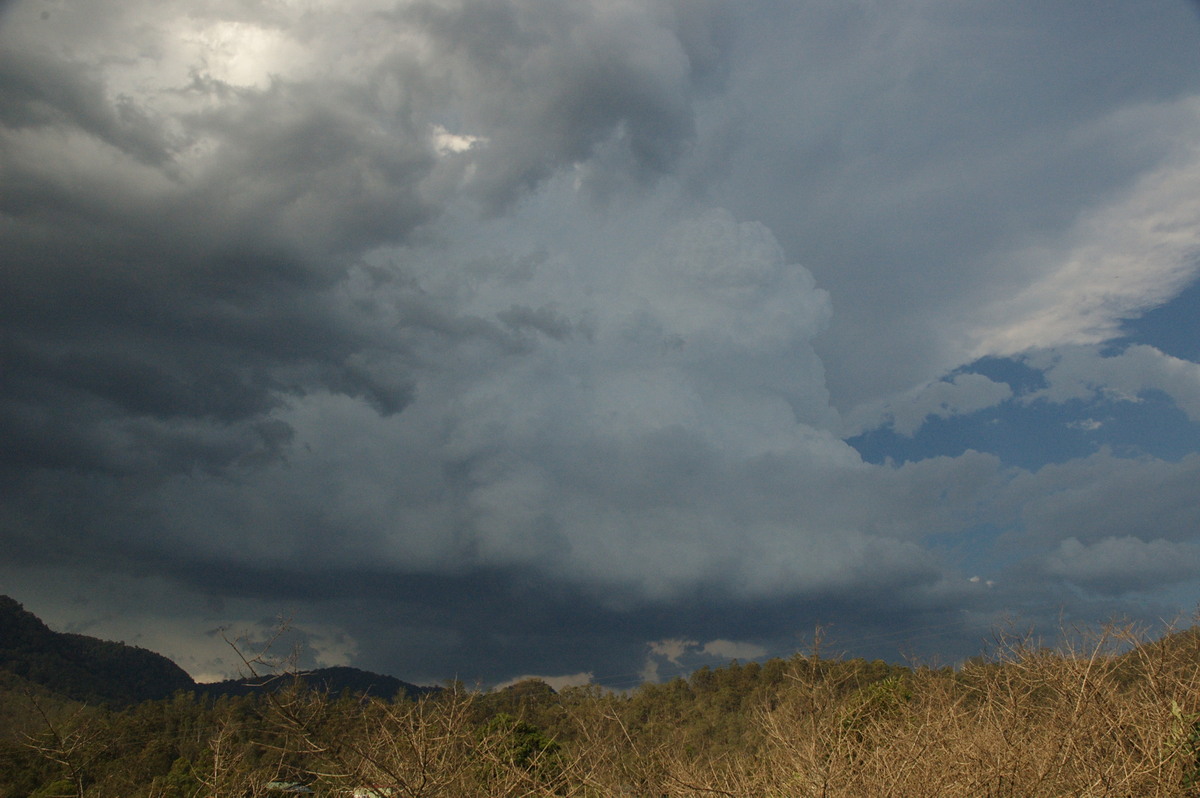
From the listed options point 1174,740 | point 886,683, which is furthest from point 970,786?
point 886,683

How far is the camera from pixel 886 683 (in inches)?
1359

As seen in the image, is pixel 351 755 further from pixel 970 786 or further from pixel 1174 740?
pixel 1174 740

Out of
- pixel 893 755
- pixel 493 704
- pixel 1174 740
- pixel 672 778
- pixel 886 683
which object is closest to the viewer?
pixel 672 778

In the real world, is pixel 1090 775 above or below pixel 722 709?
above

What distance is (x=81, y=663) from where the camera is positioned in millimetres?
165250

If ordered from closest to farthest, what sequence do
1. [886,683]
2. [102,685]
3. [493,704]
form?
[886,683], [493,704], [102,685]

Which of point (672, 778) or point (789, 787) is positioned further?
point (789, 787)

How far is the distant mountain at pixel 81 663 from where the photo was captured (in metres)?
149

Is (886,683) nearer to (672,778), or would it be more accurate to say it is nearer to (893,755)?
(893,755)

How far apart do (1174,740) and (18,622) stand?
211226 mm

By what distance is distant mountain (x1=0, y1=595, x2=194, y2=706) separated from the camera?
489ft

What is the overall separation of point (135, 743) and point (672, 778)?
68468 mm

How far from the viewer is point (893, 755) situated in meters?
9.38

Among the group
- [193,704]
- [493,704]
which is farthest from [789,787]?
[193,704]
